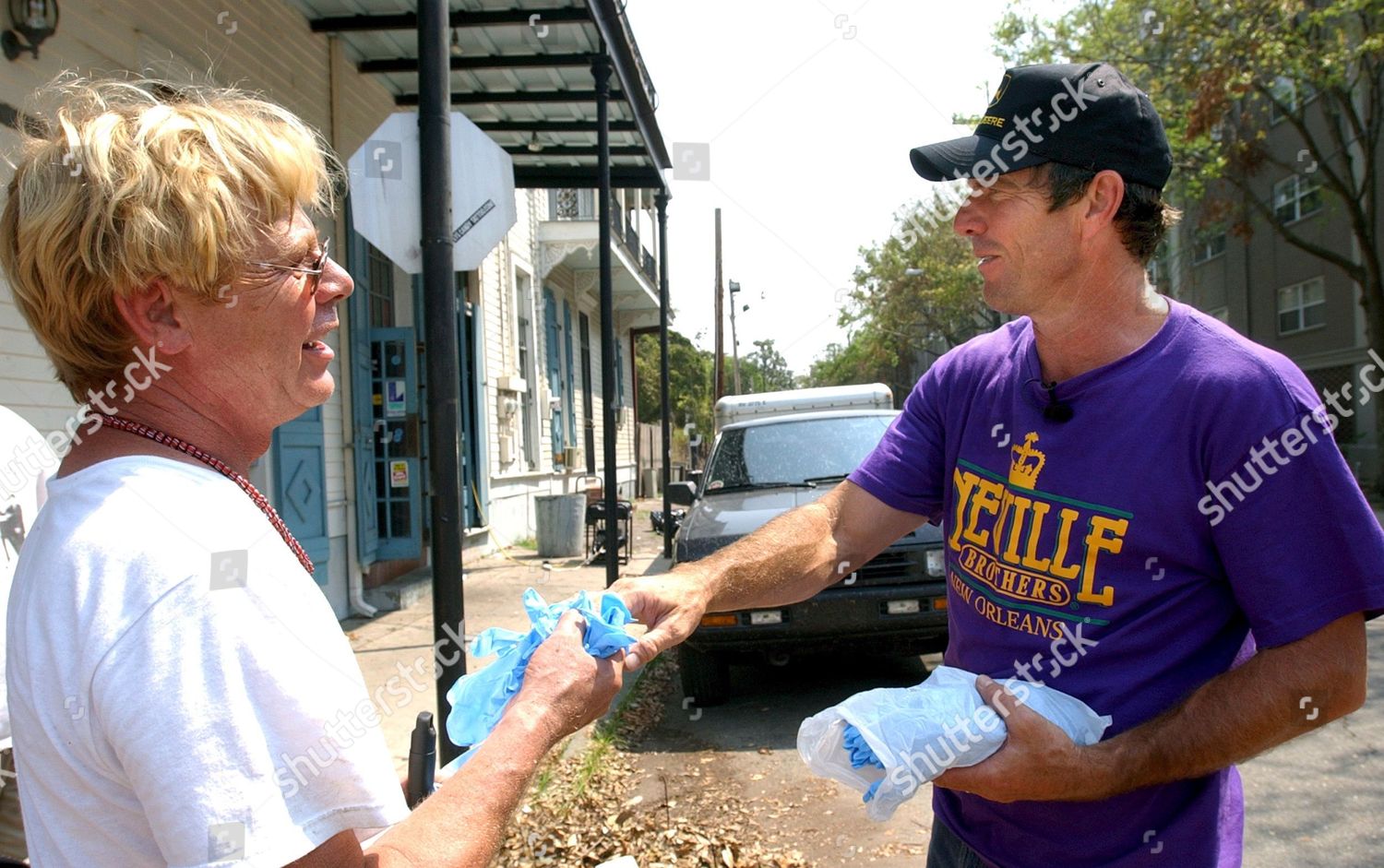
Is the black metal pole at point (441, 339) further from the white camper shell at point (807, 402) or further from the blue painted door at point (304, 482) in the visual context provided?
the white camper shell at point (807, 402)

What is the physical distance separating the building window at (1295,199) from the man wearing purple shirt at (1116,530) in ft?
78.3

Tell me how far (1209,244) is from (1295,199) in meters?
4.28

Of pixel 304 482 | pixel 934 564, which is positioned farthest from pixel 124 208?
pixel 304 482

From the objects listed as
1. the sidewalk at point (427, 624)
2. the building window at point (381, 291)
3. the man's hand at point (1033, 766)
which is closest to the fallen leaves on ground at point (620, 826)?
the sidewalk at point (427, 624)

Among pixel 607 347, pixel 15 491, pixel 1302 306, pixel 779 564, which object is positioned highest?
pixel 1302 306

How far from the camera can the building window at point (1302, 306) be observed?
2302 cm

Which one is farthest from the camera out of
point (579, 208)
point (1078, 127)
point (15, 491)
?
point (579, 208)

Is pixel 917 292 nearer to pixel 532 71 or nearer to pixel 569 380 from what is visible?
pixel 569 380

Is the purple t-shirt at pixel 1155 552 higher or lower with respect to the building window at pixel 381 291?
lower

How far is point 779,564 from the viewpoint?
7.35ft

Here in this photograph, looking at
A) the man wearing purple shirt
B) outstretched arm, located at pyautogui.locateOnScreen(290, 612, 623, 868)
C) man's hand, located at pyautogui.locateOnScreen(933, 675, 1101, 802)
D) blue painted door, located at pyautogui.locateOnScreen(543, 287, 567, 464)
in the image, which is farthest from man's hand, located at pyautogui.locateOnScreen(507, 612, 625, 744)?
blue painted door, located at pyautogui.locateOnScreen(543, 287, 567, 464)

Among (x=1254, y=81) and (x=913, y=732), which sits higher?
(x=1254, y=81)

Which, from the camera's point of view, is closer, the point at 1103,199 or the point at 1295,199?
the point at 1103,199

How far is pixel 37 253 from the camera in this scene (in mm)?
1232
